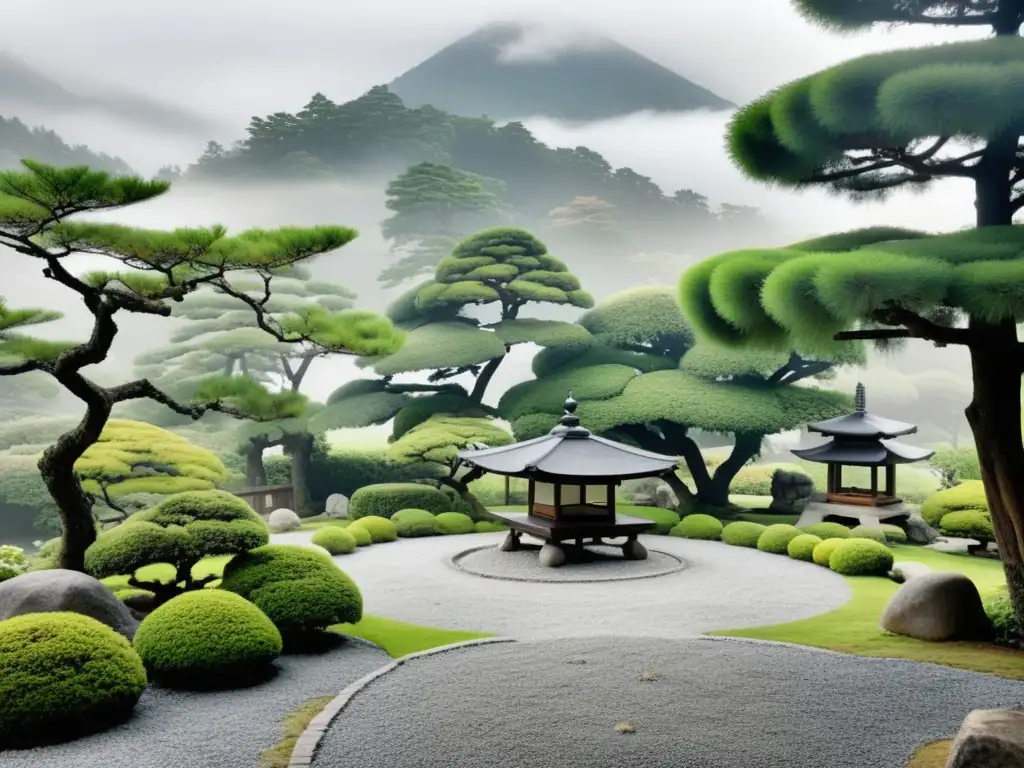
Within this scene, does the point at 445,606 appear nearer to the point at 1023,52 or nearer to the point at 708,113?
the point at 1023,52

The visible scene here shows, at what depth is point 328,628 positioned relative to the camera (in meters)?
8.08

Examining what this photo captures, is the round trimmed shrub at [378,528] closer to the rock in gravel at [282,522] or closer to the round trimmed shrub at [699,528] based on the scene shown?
the rock in gravel at [282,522]

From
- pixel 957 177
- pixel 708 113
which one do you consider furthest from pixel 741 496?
pixel 708 113

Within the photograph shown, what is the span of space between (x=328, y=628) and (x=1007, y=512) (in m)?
5.85

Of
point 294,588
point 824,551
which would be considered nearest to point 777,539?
point 824,551

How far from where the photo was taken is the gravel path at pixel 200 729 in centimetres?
474

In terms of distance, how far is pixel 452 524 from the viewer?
1544 cm

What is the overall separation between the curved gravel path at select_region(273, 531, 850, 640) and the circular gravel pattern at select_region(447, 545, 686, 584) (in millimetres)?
183

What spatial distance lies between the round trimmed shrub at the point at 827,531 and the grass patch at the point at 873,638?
2.31 metres

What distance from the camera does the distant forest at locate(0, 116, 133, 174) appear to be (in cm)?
3225

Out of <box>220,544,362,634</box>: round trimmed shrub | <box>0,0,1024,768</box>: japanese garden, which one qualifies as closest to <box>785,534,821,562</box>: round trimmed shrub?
<box>0,0,1024,768</box>: japanese garden

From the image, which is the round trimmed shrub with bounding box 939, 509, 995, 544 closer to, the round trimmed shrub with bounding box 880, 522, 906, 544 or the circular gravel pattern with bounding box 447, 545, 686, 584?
the round trimmed shrub with bounding box 880, 522, 906, 544

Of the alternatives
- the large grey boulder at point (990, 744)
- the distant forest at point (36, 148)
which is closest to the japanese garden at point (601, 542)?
the large grey boulder at point (990, 744)

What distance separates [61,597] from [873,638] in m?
6.53
